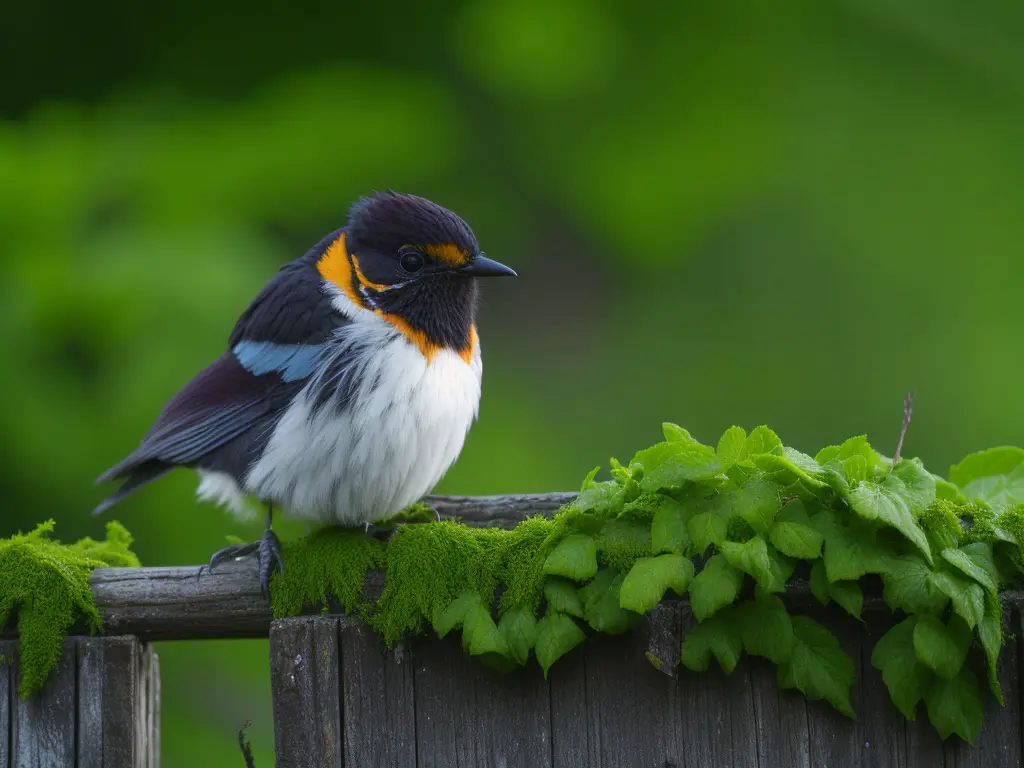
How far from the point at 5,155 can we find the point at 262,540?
7.66ft

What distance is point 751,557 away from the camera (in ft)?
7.27

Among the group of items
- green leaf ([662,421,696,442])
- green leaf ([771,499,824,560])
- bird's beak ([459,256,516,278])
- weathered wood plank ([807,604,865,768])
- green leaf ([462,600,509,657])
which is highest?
bird's beak ([459,256,516,278])

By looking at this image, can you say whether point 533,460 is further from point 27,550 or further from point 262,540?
point 27,550

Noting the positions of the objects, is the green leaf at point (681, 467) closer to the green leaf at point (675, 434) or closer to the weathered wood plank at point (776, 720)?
the green leaf at point (675, 434)

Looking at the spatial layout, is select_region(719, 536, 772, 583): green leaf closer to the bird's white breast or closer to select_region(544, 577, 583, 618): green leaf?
select_region(544, 577, 583, 618): green leaf

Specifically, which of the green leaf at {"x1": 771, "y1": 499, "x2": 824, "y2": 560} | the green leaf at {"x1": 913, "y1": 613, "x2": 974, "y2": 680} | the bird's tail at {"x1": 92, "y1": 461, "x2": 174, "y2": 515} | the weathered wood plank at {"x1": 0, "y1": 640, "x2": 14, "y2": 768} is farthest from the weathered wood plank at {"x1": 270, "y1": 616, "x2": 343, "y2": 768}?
the green leaf at {"x1": 913, "y1": 613, "x2": 974, "y2": 680}

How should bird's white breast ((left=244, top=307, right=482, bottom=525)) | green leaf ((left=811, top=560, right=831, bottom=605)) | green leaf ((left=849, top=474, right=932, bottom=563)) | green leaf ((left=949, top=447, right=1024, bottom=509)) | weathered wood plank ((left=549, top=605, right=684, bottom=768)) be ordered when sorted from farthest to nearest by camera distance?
bird's white breast ((left=244, top=307, right=482, bottom=525)) < green leaf ((left=949, top=447, right=1024, bottom=509)) < weathered wood plank ((left=549, top=605, right=684, bottom=768)) < green leaf ((left=811, top=560, right=831, bottom=605)) < green leaf ((left=849, top=474, right=932, bottom=563))

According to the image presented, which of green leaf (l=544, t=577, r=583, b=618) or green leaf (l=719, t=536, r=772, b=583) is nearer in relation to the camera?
green leaf (l=719, t=536, r=772, b=583)

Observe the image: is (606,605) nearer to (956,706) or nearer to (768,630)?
(768,630)

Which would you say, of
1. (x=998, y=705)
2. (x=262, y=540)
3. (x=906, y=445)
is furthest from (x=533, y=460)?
(x=998, y=705)

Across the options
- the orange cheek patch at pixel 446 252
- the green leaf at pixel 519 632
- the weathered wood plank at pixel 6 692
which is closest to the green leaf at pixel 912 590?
the green leaf at pixel 519 632

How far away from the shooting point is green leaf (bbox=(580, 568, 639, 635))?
2.36 m

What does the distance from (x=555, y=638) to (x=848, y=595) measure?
0.59 meters

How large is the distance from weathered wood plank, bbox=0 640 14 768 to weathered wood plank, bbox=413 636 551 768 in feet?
3.29
